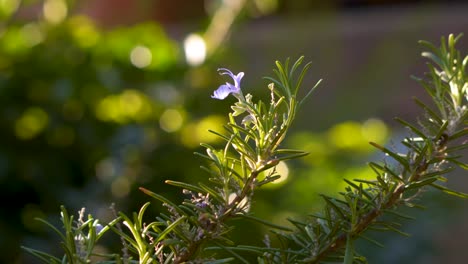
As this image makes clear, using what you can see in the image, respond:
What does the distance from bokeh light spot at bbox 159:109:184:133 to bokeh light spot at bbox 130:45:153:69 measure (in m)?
0.14

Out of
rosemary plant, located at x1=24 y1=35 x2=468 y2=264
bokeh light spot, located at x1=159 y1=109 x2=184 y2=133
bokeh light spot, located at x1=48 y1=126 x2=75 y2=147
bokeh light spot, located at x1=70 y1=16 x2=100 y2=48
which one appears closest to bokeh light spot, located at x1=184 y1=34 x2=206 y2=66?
bokeh light spot, located at x1=159 y1=109 x2=184 y2=133

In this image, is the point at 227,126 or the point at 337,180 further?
the point at 337,180

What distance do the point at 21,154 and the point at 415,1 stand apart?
1.69 metres

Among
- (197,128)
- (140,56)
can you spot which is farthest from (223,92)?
(140,56)

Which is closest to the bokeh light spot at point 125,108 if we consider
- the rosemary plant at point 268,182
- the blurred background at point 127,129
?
the blurred background at point 127,129

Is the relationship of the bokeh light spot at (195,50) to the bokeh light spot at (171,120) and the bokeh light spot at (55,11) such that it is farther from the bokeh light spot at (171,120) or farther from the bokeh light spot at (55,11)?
the bokeh light spot at (55,11)

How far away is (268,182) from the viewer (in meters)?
0.34

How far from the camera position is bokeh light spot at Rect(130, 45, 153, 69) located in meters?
2.08

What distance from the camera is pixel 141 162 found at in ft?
6.32

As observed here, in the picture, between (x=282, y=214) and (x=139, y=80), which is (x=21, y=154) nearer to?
(x=139, y=80)

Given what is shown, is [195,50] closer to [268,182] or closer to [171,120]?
[171,120]

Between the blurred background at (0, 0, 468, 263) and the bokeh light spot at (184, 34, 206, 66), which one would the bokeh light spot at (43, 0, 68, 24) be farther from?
the bokeh light spot at (184, 34, 206, 66)

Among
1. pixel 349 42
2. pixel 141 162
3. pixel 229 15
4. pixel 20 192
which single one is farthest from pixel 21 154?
pixel 349 42

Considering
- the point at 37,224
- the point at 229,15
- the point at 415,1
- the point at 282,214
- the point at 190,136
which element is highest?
the point at 415,1
